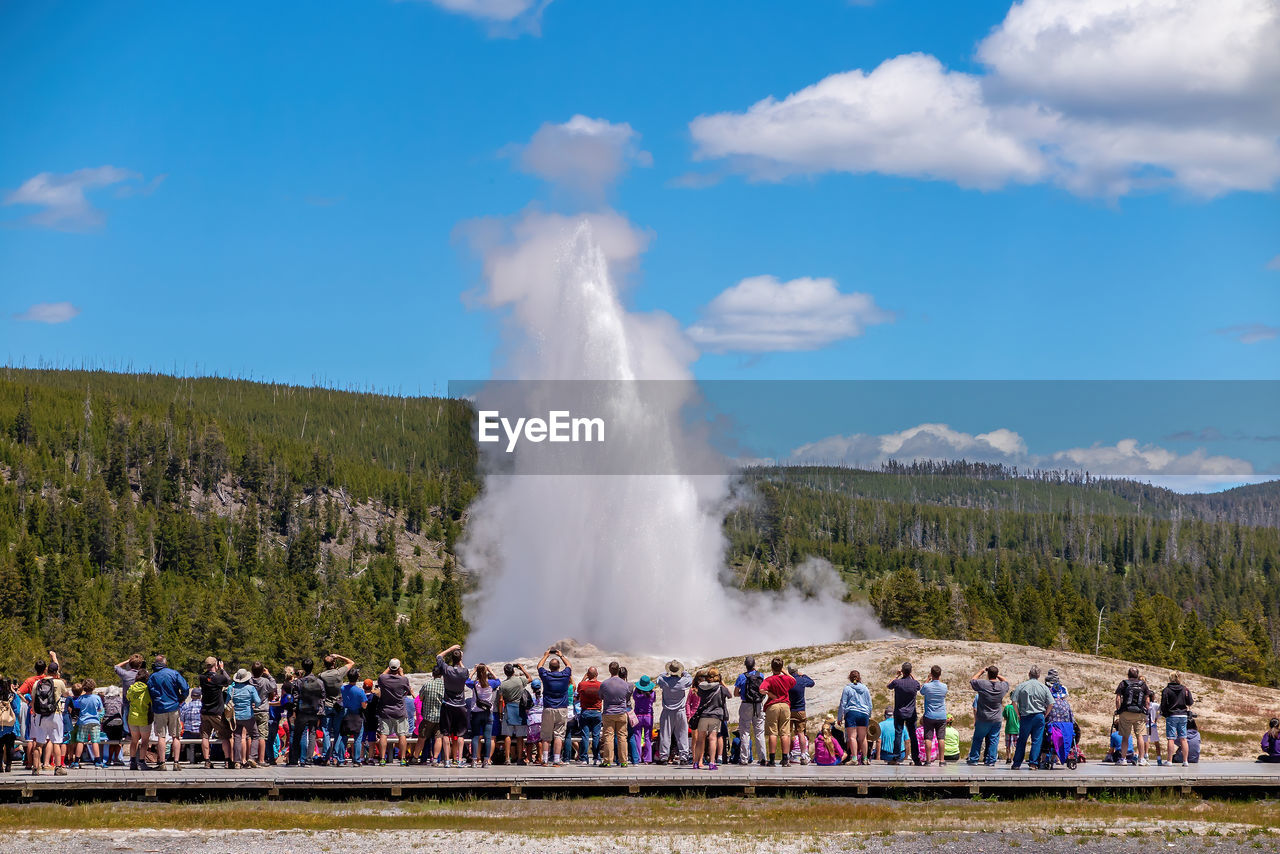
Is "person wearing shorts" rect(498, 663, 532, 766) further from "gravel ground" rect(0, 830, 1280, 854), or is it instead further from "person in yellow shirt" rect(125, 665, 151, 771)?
"person in yellow shirt" rect(125, 665, 151, 771)

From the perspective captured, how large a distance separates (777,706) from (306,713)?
693 cm

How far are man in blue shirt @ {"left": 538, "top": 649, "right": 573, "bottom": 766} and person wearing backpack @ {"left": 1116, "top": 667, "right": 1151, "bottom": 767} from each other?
27.5ft

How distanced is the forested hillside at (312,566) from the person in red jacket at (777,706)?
62463 millimetres

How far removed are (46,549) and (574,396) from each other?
89260mm

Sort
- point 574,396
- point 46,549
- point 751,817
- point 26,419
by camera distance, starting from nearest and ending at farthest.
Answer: point 751,817
point 574,396
point 46,549
point 26,419

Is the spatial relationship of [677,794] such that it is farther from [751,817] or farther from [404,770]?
[404,770]

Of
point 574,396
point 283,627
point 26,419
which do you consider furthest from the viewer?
point 26,419

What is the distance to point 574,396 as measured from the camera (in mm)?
55188

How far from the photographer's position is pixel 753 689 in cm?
2111

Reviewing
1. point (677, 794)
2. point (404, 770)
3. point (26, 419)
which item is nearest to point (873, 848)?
point (677, 794)

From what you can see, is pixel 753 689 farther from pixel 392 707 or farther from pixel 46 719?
pixel 46 719

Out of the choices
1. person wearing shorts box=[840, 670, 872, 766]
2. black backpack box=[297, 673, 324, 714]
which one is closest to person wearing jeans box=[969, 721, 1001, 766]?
person wearing shorts box=[840, 670, 872, 766]

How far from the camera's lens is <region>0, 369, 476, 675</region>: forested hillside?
291 feet

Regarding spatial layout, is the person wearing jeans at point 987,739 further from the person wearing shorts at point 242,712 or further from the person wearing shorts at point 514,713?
the person wearing shorts at point 242,712
